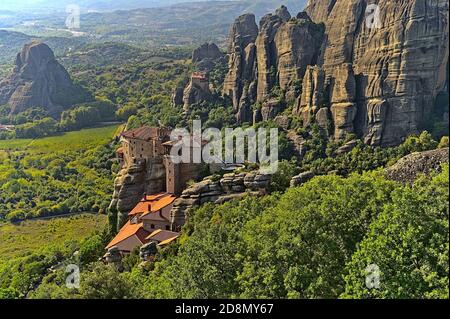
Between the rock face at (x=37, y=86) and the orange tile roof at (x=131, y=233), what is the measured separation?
8576 centimetres

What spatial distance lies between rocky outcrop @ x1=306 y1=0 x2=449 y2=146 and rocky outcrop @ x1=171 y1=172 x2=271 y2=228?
2628cm

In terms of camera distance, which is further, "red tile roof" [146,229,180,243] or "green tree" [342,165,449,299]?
"red tile roof" [146,229,180,243]

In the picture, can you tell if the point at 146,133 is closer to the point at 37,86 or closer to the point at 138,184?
the point at 138,184

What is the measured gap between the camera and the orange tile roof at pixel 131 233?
34375mm

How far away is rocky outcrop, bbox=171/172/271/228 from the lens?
32.1 meters

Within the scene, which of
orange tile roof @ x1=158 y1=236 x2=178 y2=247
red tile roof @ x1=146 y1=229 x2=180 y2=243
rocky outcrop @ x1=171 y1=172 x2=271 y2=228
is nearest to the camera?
orange tile roof @ x1=158 y1=236 x2=178 y2=247

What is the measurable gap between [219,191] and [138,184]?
7520mm

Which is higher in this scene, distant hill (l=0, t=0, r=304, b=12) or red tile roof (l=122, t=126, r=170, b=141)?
distant hill (l=0, t=0, r=304, b=12)

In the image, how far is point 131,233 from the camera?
34.7 meters

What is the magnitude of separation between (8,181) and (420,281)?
6754cm

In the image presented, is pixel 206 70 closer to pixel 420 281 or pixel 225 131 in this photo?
pixel 225 131
